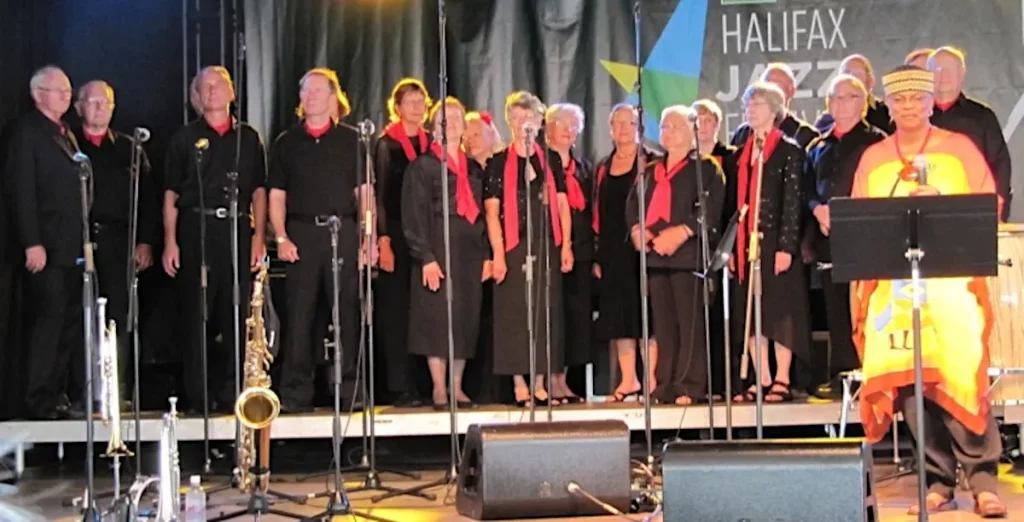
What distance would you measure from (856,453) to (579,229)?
9.76 feet

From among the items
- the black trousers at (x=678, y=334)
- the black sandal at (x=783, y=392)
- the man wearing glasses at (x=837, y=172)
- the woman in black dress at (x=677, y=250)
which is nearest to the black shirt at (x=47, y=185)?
the woman in black dress at (x=677, y=250)

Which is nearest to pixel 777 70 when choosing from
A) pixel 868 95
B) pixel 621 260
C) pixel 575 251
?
pixel 868 95

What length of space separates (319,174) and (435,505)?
1.80m

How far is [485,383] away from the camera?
6684 mm

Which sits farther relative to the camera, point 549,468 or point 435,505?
point 435,505

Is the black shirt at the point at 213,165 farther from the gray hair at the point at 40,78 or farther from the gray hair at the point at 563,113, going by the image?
the gray hair at the point at 563,113

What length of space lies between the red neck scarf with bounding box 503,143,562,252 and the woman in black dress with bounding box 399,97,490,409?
136 mm

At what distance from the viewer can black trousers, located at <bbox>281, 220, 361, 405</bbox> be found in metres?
6.04

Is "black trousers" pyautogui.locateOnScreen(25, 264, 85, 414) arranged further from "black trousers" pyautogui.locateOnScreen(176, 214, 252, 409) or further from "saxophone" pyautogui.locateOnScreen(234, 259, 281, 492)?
"saxophone" pyautogui.locateOnScreen(234, 259, 281, 492)

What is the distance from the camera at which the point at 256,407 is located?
4.79 metres

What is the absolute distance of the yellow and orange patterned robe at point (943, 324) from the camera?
446 centimetres

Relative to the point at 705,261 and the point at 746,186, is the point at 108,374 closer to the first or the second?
the point at 705,261

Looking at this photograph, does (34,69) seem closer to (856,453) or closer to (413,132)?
(413,132)

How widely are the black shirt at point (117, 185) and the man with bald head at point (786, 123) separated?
116 inches
